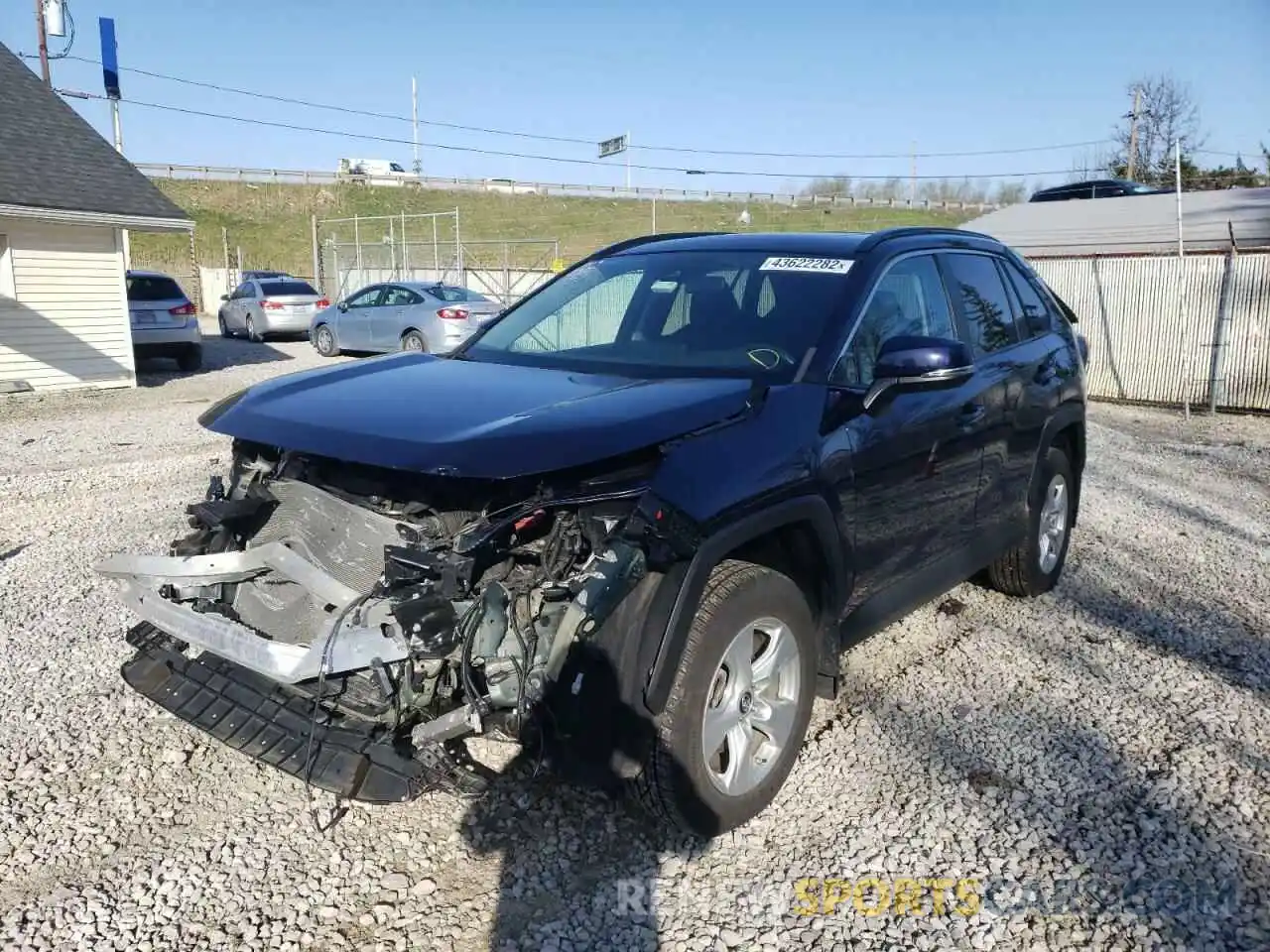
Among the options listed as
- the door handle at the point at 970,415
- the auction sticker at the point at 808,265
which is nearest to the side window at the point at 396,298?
the auction sticker at the point at 808,265

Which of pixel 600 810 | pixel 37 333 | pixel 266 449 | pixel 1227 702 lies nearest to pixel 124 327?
pixel 37 333

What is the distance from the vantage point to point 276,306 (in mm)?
22453

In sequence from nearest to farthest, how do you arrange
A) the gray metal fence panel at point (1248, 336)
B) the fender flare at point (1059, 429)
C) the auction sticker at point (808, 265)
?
the auction sticker at point (808, 265), the fender flare at point (1059, 429), the gray metal fence panel at point (1248, 336)

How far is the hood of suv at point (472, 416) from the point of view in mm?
2693

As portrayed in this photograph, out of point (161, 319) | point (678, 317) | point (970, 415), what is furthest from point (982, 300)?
point (161, 319)

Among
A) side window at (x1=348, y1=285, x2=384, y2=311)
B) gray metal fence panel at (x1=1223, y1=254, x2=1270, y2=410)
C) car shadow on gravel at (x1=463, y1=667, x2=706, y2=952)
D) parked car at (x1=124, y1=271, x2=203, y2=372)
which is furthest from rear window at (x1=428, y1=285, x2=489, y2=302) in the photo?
car shadow on gravel at (x1=463, y1=667, x2=706, y2=952)

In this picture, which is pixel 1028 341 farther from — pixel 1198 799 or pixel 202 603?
pixel 202 603

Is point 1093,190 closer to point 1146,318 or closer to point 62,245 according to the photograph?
point 1146,318

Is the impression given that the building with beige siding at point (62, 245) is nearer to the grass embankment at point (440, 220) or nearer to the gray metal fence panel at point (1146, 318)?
the gray metal fence panel at point (1146, 318)

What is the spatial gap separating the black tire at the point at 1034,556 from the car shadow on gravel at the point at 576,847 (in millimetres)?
2746

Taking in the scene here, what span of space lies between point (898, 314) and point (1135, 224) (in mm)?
21656

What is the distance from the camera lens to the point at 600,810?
3.32 metres

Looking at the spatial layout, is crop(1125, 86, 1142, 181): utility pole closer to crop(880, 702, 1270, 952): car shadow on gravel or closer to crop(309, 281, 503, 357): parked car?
crop(309, 281, 503, 357): parked car

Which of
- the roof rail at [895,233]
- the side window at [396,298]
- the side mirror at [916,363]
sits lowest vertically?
the side window at [396,298]
